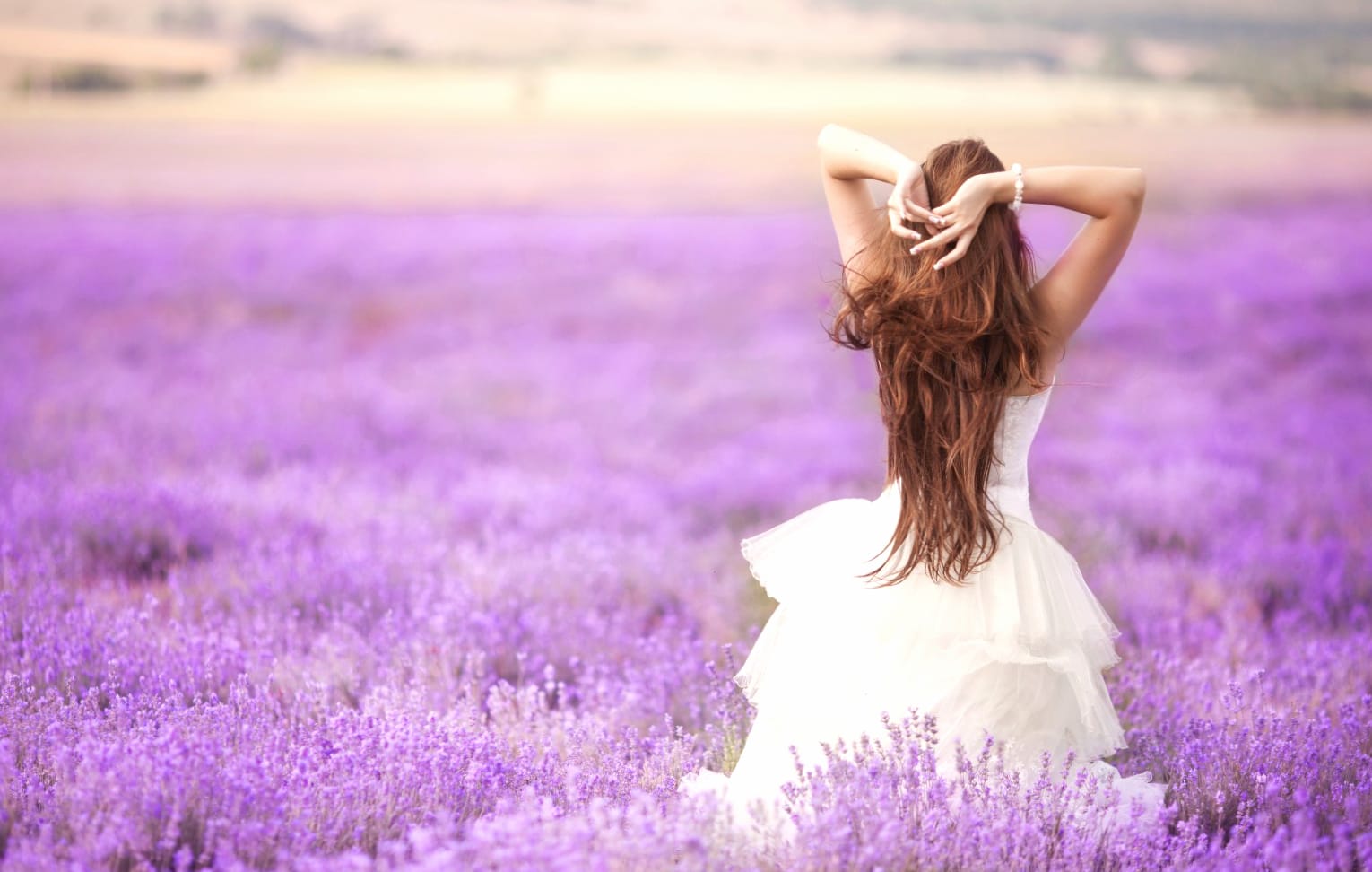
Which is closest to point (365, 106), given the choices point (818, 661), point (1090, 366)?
point (1090, 366)

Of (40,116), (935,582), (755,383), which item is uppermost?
(40,116)

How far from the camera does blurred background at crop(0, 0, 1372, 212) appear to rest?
929 centimetres

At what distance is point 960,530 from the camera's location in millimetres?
2322

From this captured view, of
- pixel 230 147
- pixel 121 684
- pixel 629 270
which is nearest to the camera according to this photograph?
pixel 121 684

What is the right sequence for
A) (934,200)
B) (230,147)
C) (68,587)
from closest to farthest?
(934,200)
(68,587)
(230,147)

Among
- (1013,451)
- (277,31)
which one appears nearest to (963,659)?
(1013,451)

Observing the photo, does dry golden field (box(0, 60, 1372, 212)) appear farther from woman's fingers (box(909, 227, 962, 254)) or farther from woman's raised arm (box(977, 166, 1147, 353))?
woman's fingers (box(909, 227, 962, 254))

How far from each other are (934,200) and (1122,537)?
3.12 meters

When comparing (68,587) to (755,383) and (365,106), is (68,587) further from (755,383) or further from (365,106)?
(365,106)

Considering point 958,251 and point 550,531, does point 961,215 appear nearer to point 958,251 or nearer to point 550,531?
point 958,251

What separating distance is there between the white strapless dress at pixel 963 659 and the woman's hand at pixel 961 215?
0.38 metres

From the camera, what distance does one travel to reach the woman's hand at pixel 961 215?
2189mm

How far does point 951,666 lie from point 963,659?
3cm

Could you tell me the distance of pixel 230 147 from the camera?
9977 mm
